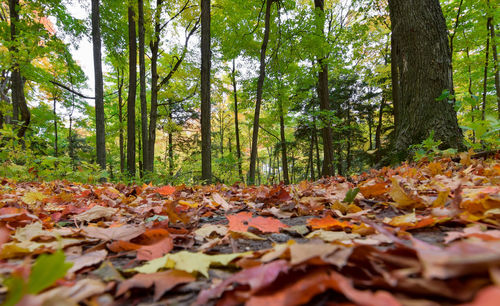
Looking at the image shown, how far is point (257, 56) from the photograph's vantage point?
10.2 meters

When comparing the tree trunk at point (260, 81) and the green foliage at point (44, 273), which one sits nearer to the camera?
the green foliage at point (44, 273)

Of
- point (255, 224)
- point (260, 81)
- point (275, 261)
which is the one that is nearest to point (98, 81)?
point (260, 81)

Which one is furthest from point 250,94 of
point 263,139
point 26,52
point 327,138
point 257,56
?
point 263,139

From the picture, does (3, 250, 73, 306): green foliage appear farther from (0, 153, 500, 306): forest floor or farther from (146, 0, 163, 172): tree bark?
(146, 0, 163, 172): tree bark

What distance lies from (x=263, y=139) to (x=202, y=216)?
637 inches

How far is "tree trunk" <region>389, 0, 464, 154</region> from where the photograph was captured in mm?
3262

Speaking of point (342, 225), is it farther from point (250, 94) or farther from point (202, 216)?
point (250, 94)

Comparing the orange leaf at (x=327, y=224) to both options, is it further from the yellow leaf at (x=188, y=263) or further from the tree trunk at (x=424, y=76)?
→ the tree trunk at (x=424, y=76)

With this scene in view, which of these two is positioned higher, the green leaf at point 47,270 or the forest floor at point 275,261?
the green leaf at point 47,270

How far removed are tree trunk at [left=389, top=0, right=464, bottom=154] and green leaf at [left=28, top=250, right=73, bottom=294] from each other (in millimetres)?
4023

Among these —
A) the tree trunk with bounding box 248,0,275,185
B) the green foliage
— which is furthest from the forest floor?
the tree trunk with bounding box 248,0,275,185

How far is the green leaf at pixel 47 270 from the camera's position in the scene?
0.41 m

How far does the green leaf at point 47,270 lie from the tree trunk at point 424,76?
4023 mm

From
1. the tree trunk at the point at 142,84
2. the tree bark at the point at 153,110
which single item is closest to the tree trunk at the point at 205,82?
the tree trunk at the point at 142,84
